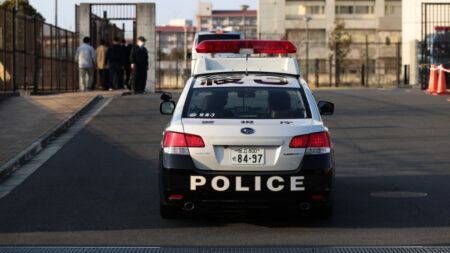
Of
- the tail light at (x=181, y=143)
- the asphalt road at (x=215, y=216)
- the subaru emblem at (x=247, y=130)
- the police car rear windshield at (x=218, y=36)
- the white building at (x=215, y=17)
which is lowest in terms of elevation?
the asphalt road at (x=215, y=216)

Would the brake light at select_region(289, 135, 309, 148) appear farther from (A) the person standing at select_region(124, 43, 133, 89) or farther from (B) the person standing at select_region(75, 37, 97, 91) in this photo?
(A) the person standing at select_region(124, 43, 133, 89)

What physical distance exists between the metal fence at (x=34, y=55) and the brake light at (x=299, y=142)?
584 inches

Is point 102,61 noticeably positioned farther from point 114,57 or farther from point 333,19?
point 333,19

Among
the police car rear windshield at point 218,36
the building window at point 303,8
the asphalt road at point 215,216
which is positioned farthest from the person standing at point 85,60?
the building window at point 303,8

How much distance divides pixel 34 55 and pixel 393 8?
70482mm

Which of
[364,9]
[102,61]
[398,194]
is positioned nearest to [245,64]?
[398,194]

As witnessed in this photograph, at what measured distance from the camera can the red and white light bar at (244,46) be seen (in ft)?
30.9

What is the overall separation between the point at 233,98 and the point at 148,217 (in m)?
1.56

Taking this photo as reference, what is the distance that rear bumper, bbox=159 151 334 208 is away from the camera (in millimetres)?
7191

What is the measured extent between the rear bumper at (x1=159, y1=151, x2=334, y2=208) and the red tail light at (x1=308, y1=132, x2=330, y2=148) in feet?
0.35

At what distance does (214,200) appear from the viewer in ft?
23.7

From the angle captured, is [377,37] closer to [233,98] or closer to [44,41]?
[44,41]

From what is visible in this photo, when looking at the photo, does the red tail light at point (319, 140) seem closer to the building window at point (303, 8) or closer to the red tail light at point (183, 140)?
the red tail light at point (183, 140)

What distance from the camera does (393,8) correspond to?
88.2 meters
